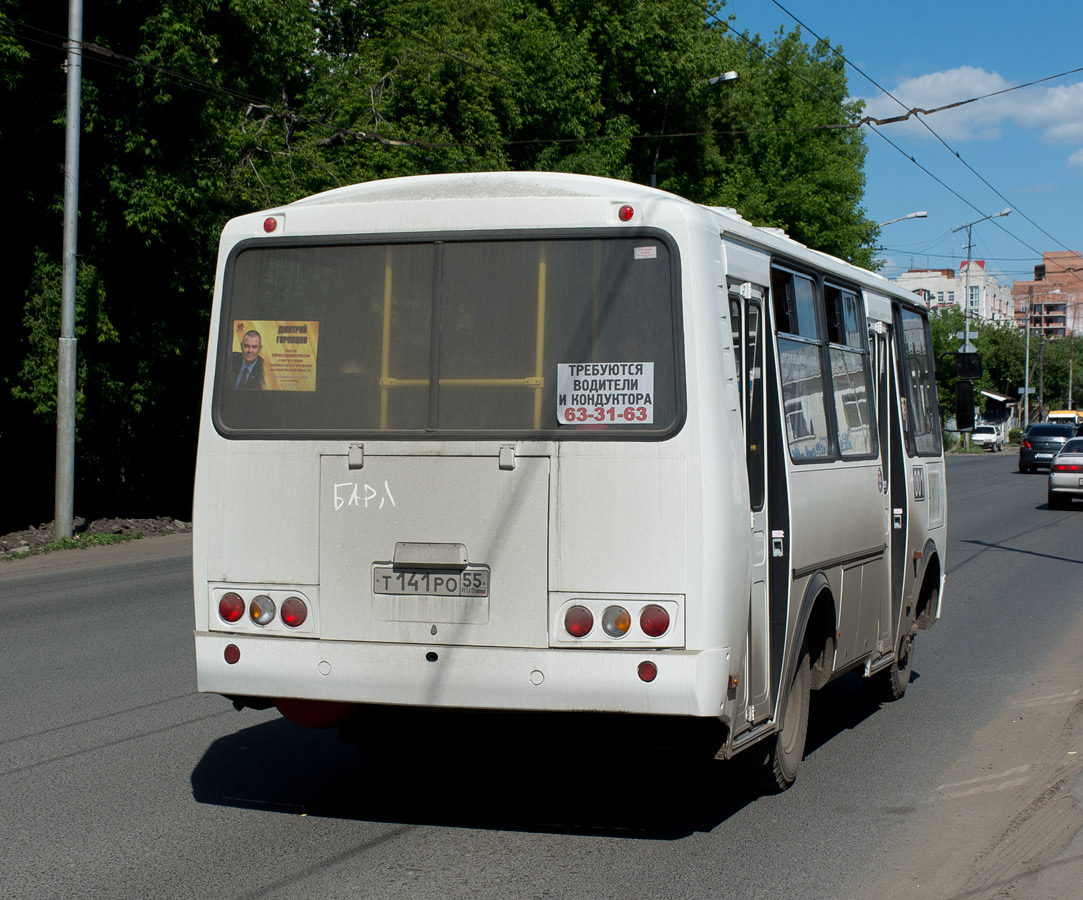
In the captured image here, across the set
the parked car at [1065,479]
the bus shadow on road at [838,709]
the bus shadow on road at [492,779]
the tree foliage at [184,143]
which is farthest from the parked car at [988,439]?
the bus shadow on road at [492,779]

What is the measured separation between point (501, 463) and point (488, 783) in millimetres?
1942

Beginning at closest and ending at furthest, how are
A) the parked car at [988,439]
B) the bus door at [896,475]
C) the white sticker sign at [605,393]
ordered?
the white sticker sign at [605,393], the bus door at [896,475], the parked car at [988,439]

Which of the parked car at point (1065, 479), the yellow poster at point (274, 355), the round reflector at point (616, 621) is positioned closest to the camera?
the round reflector at point (616, 621)

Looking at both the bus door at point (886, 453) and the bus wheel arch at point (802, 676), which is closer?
the bus wheel arch at point (802, 676)

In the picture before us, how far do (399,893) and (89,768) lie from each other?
2.43m

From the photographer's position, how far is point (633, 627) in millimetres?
4941

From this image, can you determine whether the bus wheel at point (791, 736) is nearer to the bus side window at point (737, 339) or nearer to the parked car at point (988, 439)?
the bus side window at point (737, 339)

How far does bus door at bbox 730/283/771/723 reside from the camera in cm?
534

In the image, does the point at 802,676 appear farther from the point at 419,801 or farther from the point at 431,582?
the point at 431,582

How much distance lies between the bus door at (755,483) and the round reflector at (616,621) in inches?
23.5

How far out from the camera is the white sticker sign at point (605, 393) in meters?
5.09

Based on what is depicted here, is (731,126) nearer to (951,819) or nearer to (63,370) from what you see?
(63,370)

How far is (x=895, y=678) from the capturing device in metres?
8.48

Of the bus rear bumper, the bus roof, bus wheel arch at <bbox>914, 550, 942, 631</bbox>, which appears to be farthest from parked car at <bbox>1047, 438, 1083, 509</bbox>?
the bus rear bumper
